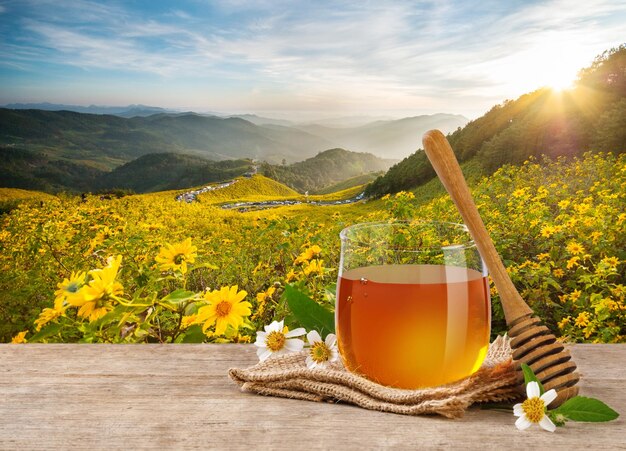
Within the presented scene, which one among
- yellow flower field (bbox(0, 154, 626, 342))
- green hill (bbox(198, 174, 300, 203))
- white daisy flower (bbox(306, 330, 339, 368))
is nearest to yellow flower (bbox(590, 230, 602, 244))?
yellow flower field (bbox(0, 154, 626, 342))

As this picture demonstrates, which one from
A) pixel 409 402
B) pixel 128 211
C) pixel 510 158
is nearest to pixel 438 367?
pixel 409 402

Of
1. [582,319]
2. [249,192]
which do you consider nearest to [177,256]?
[582,319]

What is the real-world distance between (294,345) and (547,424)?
1.05 feet

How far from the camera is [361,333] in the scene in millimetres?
581

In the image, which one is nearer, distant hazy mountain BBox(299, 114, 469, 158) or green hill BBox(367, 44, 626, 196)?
distant hazy mountain BBox(299, 114, 469, 158)

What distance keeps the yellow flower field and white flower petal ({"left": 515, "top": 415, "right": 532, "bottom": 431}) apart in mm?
435

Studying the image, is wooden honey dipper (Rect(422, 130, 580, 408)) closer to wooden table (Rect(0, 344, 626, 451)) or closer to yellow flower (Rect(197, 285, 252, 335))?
wooden table (Rect(0, 344, 626, 451))

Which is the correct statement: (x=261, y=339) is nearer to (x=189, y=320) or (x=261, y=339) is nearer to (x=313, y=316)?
(x=313, y=316)

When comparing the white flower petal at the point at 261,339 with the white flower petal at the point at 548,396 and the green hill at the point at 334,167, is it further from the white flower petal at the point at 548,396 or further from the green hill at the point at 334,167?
the green hill at the point at 334,167

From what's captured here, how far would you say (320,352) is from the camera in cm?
69

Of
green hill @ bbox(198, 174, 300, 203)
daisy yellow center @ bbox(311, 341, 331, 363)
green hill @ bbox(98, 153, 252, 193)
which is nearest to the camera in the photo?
daisy yellow center @ bbox(311, 341, 331, 363)

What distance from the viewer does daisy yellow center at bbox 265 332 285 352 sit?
0.71m

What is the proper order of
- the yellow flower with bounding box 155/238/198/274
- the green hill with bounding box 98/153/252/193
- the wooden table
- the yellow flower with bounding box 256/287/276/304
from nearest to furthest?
the wooden table
the yellow flower with bounding box 155/238/198/274
the yellow flower with bounding box 256/287/276/304
the green hill with bounding box 98/153/252/193

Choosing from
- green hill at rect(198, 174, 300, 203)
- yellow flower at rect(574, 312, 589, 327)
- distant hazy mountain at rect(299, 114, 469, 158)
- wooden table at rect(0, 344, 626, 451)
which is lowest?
green hill at rect(198, 174, 300, 203)
